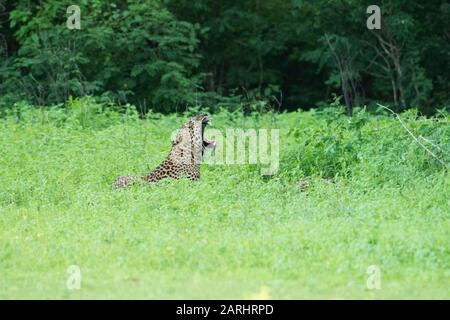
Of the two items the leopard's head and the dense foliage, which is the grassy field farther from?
the dense foliage

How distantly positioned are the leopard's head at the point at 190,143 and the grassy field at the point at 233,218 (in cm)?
33

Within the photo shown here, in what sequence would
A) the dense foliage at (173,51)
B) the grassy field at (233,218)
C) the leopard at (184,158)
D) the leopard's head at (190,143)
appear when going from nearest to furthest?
the grassy field at (233,218) → the leopard at (184,158) → the leopard's head at (190,143) → the dense foliage at (173,51)

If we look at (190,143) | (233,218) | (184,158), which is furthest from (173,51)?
(233,218)

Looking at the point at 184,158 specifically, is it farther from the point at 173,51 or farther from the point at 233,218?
the point at 173,51

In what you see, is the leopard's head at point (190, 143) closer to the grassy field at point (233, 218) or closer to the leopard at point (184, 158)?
the leopard at point (184, 158)

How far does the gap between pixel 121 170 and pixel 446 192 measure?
414 centimetres

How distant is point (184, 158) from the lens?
11.1 metres

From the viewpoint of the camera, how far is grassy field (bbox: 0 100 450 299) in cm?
711

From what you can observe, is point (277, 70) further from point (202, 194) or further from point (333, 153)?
point (202, 194)

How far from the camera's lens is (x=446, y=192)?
9484 millimetres

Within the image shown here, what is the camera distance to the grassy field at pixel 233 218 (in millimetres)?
7113

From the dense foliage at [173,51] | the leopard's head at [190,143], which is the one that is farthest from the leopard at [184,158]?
the dense foliage at [173,51]

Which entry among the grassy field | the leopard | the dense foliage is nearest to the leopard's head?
the leopard

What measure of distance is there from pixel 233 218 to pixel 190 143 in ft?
7.95
